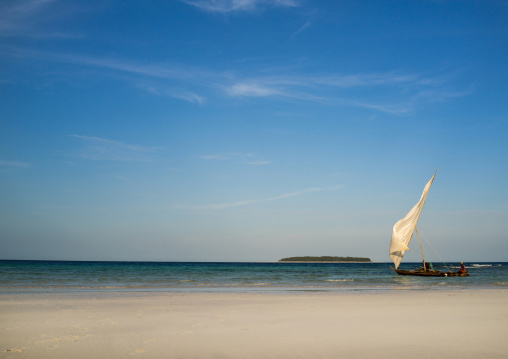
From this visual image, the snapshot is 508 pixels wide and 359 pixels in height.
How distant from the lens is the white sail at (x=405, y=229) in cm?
5259

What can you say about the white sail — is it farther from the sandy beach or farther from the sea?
the sandy beach

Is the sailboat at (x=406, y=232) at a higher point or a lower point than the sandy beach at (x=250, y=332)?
higher

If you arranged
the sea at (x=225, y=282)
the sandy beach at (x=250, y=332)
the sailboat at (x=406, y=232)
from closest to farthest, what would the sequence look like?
the sandy beach at (x=250, y=332) < the sea at (x=225, y=282) < the sailboat at (x=406, y=232)

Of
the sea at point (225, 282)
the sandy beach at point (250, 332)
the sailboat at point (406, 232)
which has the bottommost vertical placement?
the sea at point (225, 282)

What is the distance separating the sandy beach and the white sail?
39.3 m

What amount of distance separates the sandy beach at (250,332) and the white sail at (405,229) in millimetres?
39293

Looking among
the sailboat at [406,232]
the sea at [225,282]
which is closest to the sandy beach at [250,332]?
the sea at [225,282]

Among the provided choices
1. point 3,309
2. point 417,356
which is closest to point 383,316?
point 417,356

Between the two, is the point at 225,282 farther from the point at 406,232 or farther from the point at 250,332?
the point at 250,332

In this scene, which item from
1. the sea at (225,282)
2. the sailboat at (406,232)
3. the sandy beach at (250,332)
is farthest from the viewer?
the sailboat at (406,232)

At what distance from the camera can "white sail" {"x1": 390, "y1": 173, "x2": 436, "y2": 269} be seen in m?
52.6

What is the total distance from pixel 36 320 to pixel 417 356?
10209 mm

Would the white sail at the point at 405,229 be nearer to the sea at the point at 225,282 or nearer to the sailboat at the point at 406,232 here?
the sailboat at the point at 406,232

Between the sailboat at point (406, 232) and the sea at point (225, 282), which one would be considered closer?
the sea at point (225, 282)
